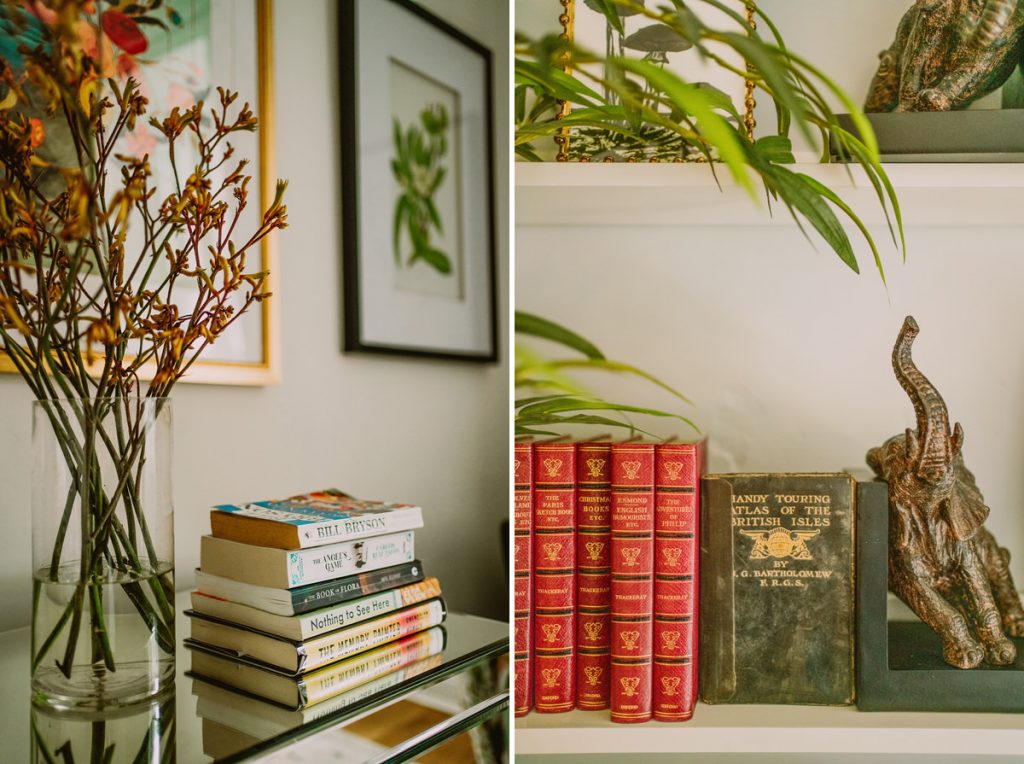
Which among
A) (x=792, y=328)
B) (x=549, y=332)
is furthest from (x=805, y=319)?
(x=549, y=332)

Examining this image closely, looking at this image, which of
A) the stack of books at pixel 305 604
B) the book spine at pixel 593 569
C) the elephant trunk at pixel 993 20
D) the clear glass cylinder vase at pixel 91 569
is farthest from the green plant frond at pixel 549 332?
the elephant trunk at pixel 993 20

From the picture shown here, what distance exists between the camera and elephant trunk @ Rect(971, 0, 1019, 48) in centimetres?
76

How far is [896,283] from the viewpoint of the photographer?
94 centimetres

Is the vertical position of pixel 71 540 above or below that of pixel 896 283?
below

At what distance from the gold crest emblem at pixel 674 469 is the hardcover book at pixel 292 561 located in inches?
10.0

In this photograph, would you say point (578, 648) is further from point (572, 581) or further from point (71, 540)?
point (71, 540)

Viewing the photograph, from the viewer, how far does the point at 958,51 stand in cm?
78

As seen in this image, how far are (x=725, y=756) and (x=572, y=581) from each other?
424mm

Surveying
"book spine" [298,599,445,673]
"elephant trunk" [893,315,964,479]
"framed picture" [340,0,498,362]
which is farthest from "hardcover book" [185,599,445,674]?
"elephant trunk" [893,315,964,479]

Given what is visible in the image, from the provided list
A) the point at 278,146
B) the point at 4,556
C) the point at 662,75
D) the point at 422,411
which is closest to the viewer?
the point at 662,75

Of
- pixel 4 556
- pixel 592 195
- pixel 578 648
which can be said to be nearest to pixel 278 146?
pixel 592 195

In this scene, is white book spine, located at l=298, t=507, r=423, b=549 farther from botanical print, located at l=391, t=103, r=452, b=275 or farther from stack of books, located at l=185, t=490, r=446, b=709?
botanical print, located at l=391, t=103, r=452, b=275

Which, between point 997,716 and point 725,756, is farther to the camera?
point 725,756

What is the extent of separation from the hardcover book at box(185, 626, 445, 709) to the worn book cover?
276 mm
